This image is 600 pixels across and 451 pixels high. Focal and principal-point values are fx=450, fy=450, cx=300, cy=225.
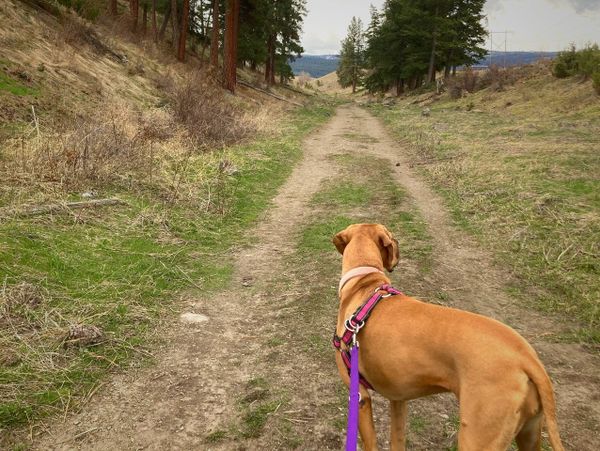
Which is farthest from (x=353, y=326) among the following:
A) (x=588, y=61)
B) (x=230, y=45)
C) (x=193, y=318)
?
(x=588, y=61)

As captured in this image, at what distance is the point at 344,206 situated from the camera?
29.6 ft

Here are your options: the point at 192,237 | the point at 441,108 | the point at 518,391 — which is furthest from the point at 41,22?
the point at 441,108

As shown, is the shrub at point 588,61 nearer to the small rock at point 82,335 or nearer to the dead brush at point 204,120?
the dead brush at point 204,120

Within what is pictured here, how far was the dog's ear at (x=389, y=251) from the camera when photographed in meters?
3.68

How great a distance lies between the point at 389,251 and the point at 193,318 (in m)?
2.43

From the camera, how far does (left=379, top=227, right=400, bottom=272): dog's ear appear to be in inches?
145

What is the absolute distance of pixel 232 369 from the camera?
414cm

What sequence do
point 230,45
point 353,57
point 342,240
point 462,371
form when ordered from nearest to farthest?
1. point 462,371
2. point 342,240
3. point 230,45
4. point 353,57

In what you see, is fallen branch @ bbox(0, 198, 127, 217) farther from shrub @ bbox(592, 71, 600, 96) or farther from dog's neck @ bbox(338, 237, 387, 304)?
shrub @ bbox(592, 71, 600, 96)

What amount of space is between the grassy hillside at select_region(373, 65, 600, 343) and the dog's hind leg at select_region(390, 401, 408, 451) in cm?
268

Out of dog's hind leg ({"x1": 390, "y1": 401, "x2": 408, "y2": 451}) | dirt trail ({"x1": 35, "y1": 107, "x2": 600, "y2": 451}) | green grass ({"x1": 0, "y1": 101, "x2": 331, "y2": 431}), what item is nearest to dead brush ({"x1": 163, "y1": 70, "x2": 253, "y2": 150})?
green grass ({"x1": 0, "y1": 101, "x2": 331, "y2": 431})

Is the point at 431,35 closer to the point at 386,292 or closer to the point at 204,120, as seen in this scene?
Answer: the point at 204,120

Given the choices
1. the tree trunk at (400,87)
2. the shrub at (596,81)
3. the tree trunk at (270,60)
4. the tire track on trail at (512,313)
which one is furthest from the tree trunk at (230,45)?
the tree trunk at (400,87)

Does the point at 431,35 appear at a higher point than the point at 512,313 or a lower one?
higher
